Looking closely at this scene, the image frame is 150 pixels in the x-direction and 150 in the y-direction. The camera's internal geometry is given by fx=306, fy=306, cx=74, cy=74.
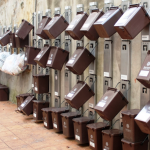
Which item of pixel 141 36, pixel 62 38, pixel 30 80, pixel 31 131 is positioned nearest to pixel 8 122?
pixel 31 131

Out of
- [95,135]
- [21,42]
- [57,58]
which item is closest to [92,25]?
[57,58]

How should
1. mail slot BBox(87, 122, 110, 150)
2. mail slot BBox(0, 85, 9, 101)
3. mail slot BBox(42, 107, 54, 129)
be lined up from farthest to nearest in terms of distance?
1. mail slot BBox(0, 85, 9, 101)
2. mail slot BBox(42, 107, 54, 129)
3. mail slot BBox(87, 122, 110, 150)

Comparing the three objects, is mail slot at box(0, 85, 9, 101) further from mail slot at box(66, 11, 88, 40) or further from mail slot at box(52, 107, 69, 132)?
mail slot at box(66, 11, 88, 40)

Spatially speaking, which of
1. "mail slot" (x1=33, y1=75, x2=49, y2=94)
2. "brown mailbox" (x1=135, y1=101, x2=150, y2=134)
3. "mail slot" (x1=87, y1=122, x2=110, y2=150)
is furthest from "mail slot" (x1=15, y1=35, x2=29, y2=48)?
"brown mailbox" (x1=135, y1=101, x2=150, y2=134)

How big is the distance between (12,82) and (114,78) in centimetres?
452

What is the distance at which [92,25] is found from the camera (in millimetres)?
4355

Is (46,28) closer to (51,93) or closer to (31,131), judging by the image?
(51,93)

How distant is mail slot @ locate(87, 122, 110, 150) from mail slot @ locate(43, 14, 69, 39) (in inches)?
71.2

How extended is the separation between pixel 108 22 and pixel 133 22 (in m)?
0.47

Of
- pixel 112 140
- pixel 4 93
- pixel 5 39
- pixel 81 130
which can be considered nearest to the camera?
pixel 112 140

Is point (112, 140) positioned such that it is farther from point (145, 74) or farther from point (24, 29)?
point (24, 29)

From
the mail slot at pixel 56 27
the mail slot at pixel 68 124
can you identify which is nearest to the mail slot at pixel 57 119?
the mail slot at pixel 68 124

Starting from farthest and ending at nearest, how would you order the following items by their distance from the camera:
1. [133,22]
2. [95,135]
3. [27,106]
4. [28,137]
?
[27,106] < [28,137] < [95,135] < [133,22]

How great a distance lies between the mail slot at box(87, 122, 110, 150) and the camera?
425 centimetres
